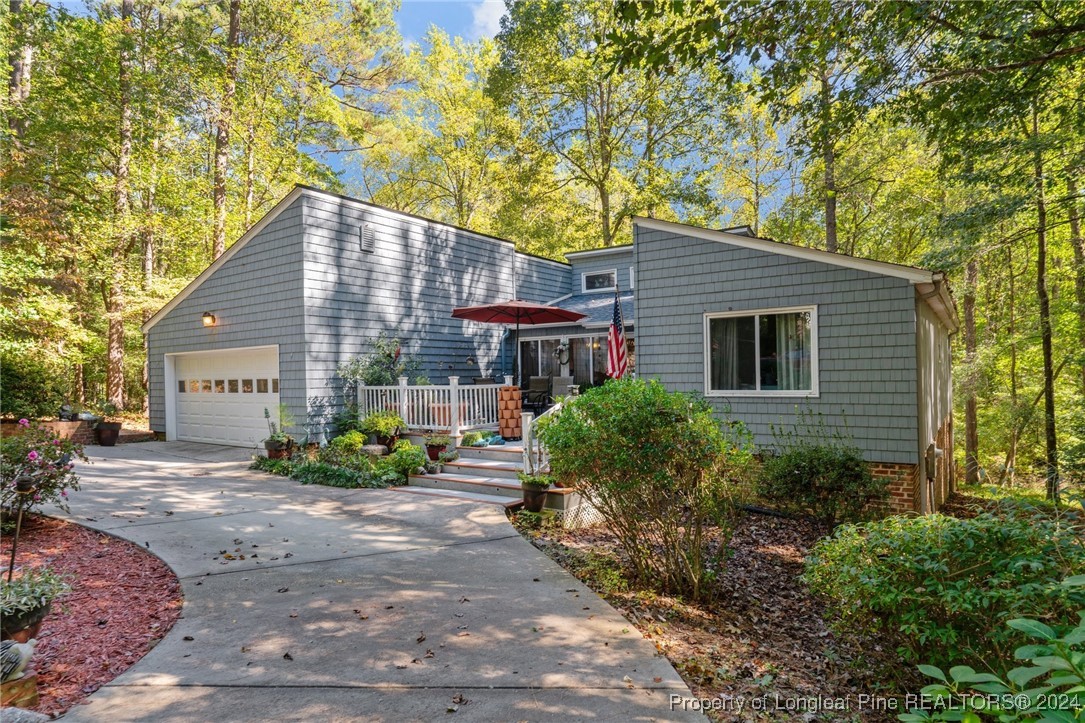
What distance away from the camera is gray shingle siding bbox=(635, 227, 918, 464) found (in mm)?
7449

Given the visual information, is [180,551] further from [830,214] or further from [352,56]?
[352,56]

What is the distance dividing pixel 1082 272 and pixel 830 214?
5328 mm

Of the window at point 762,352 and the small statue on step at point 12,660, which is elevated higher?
the window at point 762,352

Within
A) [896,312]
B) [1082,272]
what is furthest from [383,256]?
[1082,272]

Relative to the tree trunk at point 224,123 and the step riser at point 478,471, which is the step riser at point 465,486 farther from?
the tree trunk at point 224,123

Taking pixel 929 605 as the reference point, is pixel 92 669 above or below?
below

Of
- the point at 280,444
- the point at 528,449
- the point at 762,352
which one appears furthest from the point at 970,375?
the point at 280,444

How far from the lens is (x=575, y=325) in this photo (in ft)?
Answer: 43.3

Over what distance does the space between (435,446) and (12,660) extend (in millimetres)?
6923

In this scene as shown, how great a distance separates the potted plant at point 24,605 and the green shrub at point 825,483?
6979 millimetres

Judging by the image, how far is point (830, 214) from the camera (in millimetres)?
14414

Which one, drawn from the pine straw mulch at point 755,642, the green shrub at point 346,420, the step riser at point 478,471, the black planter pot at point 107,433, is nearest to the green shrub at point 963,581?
the pine straw mulch at point 755,642

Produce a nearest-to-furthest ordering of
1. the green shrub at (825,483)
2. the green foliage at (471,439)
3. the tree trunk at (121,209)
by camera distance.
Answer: the green shrub at (825,483) < the green foliage at (471,439) < the tree trunk at (121,209)

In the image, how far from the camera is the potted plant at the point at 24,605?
2.96 m
